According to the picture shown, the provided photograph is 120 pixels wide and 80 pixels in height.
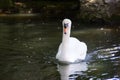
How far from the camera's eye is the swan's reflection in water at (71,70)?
10.3 metres

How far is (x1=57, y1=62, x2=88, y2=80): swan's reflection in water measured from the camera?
1035cm

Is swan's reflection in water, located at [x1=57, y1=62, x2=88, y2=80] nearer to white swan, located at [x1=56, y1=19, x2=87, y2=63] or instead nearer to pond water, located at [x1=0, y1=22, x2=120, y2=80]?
pond water, located at [x1=0, y1=22, x2=120, y2=80]

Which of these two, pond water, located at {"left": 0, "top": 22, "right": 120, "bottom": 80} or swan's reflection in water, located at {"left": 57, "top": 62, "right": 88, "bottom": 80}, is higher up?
pond water, located at {"left": 0, "top": 22, "right": 120, "bottom": 80}

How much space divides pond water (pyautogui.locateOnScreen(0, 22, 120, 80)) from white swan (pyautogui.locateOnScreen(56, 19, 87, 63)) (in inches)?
8.9

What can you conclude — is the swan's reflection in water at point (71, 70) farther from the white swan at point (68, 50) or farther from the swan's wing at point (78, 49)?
the swan's wing at point (78, 49)

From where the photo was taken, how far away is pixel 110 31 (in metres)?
16.6

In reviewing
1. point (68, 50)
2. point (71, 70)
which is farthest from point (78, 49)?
point (71, 70)

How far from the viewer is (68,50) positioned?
11914 millimetres

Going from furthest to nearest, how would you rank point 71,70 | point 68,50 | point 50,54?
point 50,54, point 68,50, point 71,70

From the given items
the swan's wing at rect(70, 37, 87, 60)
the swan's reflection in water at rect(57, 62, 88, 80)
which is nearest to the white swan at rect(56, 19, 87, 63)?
the swan's wing at rect(70, 37, 87, 60)

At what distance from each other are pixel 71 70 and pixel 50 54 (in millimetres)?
1743

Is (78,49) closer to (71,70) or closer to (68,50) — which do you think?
(68,50)

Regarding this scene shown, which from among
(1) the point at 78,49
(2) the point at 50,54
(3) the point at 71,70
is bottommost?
(3) the point at 71,70

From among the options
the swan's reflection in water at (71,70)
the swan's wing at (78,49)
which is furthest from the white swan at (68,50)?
the swan's reflection in water at (71,70)
